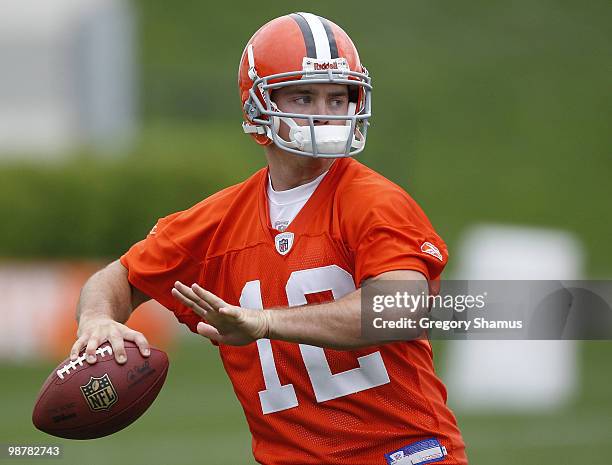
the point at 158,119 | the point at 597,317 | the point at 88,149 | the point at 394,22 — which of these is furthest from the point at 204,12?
the point at 597,317

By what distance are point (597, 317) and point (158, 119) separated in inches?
693

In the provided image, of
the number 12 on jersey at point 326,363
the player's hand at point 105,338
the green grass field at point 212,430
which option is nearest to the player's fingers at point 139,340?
the player's hand at point 105,338

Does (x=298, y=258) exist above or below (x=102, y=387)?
above

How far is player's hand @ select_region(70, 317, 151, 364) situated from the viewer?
13.4 ft

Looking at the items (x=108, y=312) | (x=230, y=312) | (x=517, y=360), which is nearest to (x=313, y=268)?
(x=230, y=312)

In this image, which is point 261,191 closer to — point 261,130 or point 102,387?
point 261,130

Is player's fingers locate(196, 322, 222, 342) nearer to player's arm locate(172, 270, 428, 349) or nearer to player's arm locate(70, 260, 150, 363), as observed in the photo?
player's arm locate(172, 270, 428, 349)

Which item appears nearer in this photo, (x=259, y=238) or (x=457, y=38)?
(x=259, y=238)

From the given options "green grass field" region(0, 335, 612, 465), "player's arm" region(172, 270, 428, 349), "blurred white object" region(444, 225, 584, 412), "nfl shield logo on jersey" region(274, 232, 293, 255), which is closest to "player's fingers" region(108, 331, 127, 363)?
"player's arm" region(172, 270, 428, 349)

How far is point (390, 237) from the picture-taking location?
12.2 feet

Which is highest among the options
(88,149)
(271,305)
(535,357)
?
(271,305)

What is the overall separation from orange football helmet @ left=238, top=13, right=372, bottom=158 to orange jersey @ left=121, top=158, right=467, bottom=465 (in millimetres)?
153

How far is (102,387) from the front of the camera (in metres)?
4.06

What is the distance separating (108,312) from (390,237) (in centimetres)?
122
